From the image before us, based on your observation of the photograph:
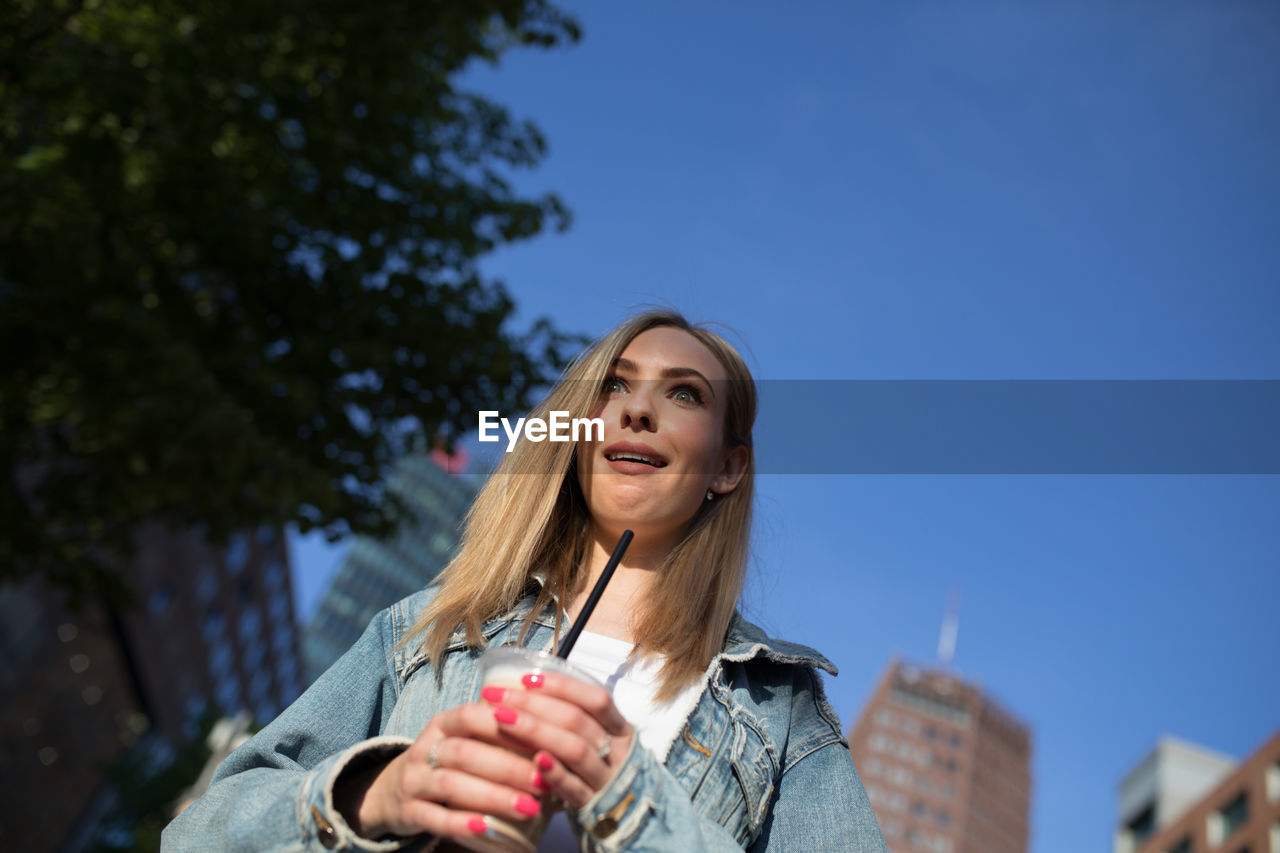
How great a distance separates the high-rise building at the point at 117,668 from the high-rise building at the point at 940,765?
296 feet

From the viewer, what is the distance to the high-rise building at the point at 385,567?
94.0 m

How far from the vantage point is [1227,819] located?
49.3 meters

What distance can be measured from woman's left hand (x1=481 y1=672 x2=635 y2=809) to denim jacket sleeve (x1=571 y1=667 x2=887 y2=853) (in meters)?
0.04

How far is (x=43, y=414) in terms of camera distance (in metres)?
7.35

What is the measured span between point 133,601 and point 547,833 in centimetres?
841

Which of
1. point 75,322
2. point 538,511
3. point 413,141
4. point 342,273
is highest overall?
point 413,141

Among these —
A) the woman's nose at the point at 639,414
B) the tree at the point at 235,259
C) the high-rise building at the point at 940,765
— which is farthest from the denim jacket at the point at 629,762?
the high-rise building at the point at 940,765

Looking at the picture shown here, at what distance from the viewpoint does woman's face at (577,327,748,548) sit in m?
2.30

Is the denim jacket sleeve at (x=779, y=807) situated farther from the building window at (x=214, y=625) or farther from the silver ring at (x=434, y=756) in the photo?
the building window at (x=214, y=625)

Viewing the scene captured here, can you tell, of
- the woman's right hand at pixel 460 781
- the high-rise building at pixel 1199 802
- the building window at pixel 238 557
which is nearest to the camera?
the woman's right hand at pixel 460 781

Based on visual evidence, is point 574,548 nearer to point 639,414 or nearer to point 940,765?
point 639,414

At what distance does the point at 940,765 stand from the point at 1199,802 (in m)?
75.4

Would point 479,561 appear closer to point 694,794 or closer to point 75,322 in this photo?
point 694,794

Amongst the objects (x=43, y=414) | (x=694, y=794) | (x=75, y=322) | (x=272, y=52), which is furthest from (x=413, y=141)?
(x=694, y=794)
